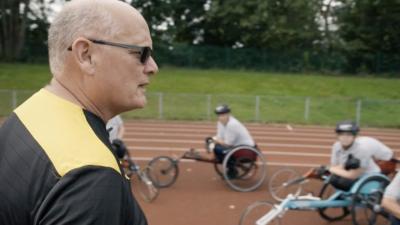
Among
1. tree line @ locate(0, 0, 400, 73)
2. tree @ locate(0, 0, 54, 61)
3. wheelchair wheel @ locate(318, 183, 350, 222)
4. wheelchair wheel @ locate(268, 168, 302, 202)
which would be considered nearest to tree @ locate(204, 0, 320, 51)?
tree line @ locate(0, 0, 400, 73)

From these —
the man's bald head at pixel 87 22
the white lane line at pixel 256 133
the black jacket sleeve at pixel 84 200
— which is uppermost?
the man's bald head at pixel 87 22

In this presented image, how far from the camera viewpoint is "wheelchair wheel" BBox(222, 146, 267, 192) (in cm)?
729

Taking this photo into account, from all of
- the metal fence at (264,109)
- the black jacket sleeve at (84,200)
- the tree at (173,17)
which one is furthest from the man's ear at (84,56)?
the tree at (173,17)

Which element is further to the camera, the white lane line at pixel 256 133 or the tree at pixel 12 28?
the tree at pixel 12 28

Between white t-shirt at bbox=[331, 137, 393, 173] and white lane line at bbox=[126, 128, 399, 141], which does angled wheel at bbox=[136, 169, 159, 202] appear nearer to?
white t-shirt at bbox=[331, 137, 393, 173]

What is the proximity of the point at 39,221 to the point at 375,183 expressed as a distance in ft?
16.5

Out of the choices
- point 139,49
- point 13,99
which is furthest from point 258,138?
point 139,49

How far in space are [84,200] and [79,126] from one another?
0.21 metres

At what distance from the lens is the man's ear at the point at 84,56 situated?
3.55 feet

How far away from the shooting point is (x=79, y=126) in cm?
100

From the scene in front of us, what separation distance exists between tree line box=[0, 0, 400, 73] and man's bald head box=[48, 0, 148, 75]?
3035cm

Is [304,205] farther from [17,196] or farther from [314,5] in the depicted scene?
[314,5]

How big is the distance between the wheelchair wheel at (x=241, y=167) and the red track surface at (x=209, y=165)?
16 centimetres

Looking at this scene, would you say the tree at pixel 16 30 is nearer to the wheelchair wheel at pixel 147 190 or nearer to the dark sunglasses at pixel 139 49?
the wheelchair wheel at pixel 147 190
